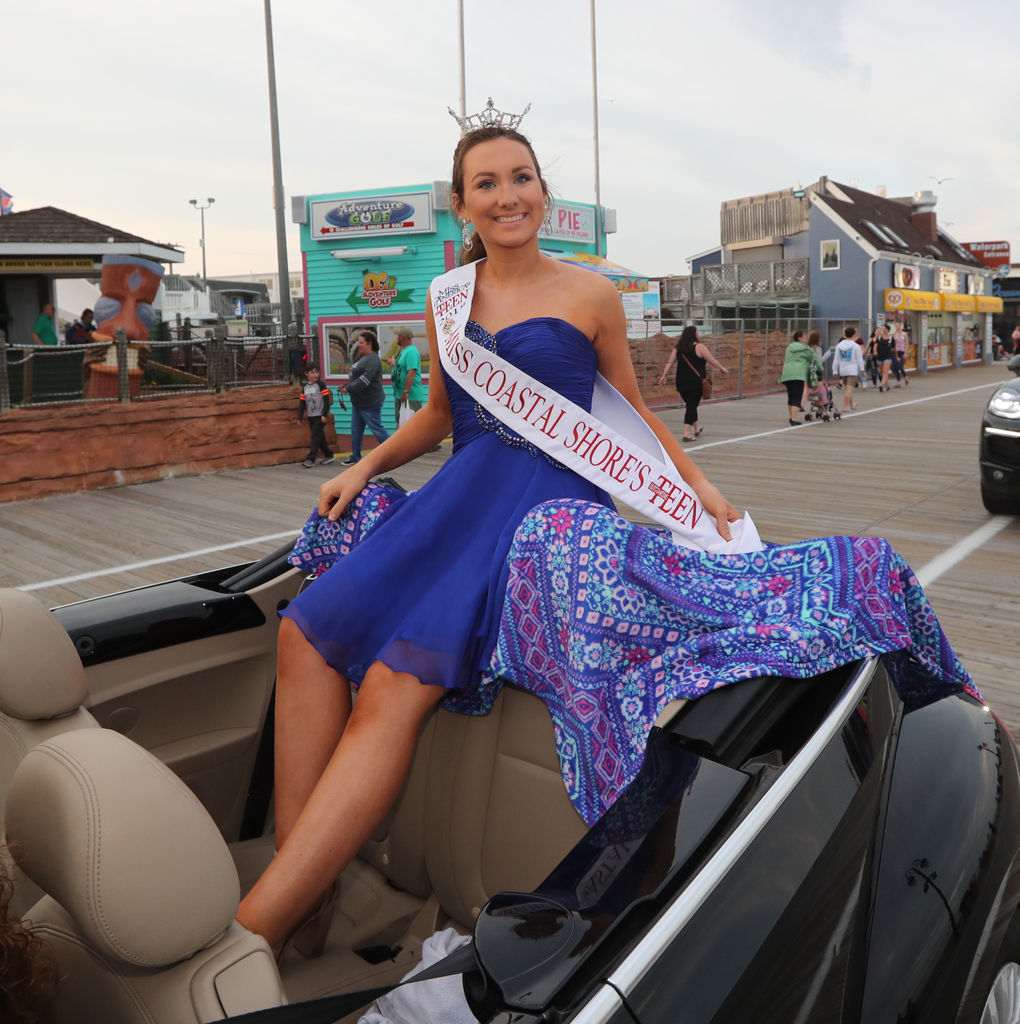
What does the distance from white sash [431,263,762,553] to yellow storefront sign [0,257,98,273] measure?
21.1 m

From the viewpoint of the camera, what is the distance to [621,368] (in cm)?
245

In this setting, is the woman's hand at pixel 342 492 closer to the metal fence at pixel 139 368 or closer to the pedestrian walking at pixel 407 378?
the metal fence at pixel 139 368

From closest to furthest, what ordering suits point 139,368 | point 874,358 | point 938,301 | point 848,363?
point 139,368 → point 848,363 → point 874,358 → point 938,301

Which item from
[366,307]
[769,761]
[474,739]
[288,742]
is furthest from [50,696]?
[366,307]

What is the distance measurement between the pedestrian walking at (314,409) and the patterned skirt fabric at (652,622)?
36.6 ft

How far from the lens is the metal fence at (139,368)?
10352 mm

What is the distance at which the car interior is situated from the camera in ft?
3.75

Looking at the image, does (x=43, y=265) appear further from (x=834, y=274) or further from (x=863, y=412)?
(x=834, y=274)

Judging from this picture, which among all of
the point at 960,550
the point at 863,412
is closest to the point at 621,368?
the point at 960,550

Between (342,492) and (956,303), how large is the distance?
4451cm

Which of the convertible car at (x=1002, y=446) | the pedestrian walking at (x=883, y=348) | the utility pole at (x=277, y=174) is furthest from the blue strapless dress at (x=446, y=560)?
the pedestrian walking at (x=883, y=348)

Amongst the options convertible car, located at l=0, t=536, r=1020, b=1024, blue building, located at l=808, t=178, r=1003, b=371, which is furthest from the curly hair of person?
blue building, located at l=808, t=178, r=1003, b=371

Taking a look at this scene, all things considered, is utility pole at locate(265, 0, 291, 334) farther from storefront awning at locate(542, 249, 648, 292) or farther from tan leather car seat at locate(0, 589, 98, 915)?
tan leather car seat at locate(0, 589, 98, 915)

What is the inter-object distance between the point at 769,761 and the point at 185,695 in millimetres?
1593
